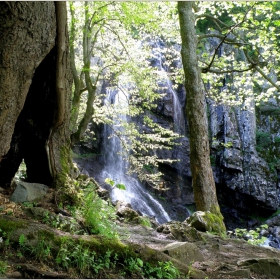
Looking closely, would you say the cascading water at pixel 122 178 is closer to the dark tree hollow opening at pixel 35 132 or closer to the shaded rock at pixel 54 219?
the dark tree hollow opening at pixel 35 132

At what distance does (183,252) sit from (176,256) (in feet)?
0.67

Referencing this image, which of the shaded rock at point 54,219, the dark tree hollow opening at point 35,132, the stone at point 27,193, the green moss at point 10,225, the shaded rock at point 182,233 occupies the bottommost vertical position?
the shaded rock at point 182,233

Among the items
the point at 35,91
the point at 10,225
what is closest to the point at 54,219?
the point at 10,225

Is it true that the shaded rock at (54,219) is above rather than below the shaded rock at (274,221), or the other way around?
above

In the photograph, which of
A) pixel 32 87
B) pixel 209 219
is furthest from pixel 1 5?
pixel 209 219

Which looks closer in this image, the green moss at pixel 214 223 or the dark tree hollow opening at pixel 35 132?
the dark tree hollow opening at pixel 35 132

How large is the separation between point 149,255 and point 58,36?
302cm

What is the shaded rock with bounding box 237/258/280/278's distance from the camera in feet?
11.6

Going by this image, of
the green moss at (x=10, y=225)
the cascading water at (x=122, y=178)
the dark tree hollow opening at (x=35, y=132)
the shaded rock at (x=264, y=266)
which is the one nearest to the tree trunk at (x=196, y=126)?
the shaded rock at (x=264, y=266)

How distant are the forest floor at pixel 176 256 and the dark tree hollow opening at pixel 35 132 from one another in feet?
1.99

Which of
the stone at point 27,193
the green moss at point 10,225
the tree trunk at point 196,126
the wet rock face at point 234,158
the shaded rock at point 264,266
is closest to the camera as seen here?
the green moss at point 10,225

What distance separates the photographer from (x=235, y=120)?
69.6 feet

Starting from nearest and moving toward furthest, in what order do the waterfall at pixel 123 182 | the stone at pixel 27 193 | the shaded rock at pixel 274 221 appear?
the stone at pixel 27 193 < the waterfall at pixel 123 182 < the shaded rock at pixel 274 221

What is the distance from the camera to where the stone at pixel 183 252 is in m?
3.24
